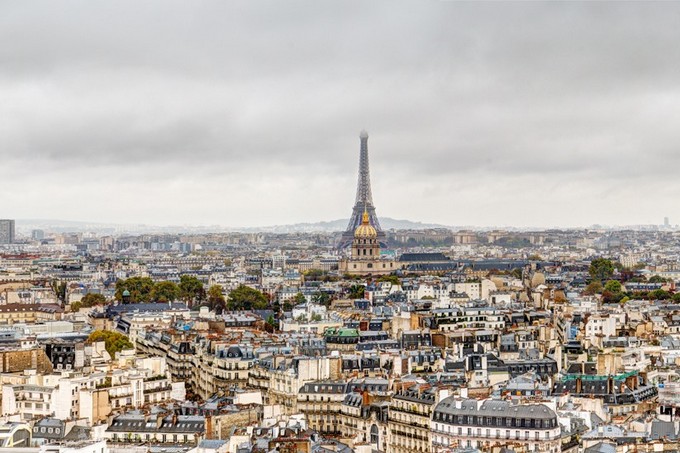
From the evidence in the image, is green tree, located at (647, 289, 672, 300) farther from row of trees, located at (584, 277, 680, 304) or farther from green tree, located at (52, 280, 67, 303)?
green tree, located at (52, 280, 67, 303)

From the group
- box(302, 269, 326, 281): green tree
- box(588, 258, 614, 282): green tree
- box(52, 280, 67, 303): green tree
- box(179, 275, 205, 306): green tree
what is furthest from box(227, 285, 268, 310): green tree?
box(588, 258, 614, 282): green tree

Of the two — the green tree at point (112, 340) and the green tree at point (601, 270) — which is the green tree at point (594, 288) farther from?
the green tree at point (112, 340)

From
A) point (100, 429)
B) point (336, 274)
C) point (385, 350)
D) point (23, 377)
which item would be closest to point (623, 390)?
point (385, 350)

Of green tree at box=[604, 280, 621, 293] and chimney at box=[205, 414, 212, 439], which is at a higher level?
green tree at box=[604, 280, 621, 293]

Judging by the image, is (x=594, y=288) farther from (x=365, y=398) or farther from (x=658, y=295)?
(x=365, y=398)

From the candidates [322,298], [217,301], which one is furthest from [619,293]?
[217,301]

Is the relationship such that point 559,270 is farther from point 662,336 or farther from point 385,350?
point 385,350
